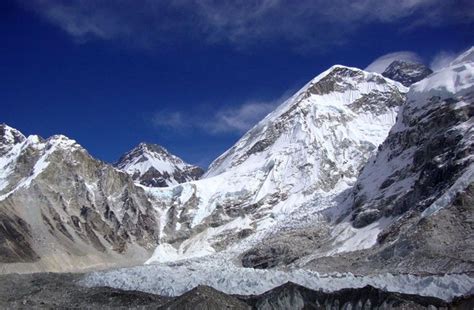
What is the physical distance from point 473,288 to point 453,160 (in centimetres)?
6268

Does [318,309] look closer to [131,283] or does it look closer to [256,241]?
[131,283]

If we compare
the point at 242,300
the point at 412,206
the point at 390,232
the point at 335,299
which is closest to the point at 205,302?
the point at 242,300

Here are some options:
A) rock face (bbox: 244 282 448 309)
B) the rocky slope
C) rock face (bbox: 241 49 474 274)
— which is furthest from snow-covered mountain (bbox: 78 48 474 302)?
the rocky slope

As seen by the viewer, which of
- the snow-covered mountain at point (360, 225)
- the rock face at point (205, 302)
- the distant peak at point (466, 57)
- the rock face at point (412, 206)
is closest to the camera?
the rock face at point (205, 302)

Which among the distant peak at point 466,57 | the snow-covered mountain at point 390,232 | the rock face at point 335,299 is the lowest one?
the rock face at point 335,299

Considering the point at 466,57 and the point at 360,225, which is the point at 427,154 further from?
the point at 466,57

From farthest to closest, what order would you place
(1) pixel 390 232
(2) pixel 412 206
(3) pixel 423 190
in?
1. (2) pixel 412 206
2. (3) pixel 423 190
3. (1) pixel 390 232

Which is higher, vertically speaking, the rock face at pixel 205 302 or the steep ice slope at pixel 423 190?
the steep ice slope at pixel 423 190

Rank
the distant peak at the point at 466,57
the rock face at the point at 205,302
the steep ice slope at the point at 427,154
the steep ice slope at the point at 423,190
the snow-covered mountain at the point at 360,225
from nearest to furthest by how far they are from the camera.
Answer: the rock face at the point at 205,302, the steep ice slope at the point at 423,190, the snow-covered mountain at the point at 360,225, the steep ice slope at the point at 427,154, the distant peak at the point at 466,57

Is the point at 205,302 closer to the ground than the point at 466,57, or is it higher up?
closer to the ground

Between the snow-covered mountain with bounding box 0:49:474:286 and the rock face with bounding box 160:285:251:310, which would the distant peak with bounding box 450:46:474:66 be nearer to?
the snow-covered mountain with bounding box 0:49:474:286

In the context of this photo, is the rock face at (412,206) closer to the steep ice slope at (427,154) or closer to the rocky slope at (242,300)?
the steep ice slope at (427,154)

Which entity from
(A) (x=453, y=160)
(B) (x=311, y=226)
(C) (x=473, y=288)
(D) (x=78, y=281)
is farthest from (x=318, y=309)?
(B) (x=311, y=226)

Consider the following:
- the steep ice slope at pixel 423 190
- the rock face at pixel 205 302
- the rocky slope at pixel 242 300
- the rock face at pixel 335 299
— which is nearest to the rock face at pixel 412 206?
the steep ice slope at pixel 423 190
